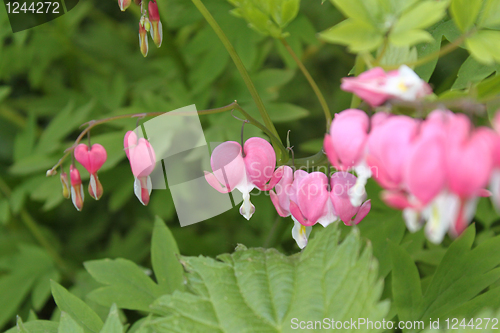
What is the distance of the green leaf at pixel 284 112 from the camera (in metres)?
1.69

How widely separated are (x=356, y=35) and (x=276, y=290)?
57 centimetres

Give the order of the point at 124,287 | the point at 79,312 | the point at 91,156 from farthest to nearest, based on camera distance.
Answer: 1. the point at 124,287
2. the point at 79,312
3. the point at 91,156

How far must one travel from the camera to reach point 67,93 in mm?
2221

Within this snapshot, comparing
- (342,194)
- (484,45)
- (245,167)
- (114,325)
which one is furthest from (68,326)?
(484,45)

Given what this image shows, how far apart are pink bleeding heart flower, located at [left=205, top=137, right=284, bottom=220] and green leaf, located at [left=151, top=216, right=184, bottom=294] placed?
439mm

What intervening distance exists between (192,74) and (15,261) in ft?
3.81

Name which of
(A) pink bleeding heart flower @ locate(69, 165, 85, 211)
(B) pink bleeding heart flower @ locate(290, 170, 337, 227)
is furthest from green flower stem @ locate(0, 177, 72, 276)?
(B) pink bleeding heart flower @ locate(290, 170, 337, 227)

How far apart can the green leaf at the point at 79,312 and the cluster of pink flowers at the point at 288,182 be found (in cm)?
54

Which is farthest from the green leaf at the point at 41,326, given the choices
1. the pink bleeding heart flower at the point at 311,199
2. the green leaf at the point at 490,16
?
the green leaf at the point at 490,16

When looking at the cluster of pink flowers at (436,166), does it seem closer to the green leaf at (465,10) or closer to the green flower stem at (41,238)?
the green leaf at (465,10)

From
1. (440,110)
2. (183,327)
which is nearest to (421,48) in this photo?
(440,110)

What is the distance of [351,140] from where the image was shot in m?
0.72

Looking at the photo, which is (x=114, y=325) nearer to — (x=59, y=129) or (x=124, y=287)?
(x=124, y=287)

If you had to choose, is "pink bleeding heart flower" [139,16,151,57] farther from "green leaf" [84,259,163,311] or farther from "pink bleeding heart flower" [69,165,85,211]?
"green leaf" [84,259,163,311]
